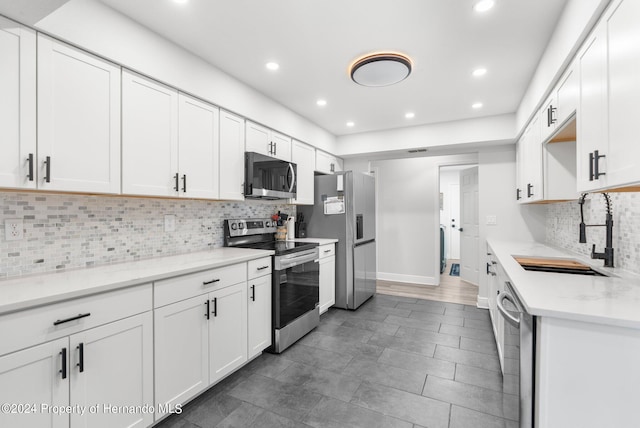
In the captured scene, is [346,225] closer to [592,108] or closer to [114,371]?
[592,108]

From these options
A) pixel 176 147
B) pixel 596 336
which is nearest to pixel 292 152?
pixel 176 147

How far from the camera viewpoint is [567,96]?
6.05 feet

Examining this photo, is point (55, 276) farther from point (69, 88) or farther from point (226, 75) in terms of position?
point (226, 75)

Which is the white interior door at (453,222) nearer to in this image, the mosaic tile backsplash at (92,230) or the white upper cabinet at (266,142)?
the white upper cabinet at (266,142)

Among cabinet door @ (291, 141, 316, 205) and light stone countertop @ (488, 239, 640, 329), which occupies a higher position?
cabinet door @ (291, 141, 316, 205)

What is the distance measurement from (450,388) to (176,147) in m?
2.70

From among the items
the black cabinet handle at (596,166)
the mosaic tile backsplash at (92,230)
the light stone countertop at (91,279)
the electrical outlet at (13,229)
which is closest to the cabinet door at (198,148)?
the mosaic tile backsplash at (92,230)

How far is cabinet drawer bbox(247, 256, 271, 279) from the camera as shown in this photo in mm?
2387

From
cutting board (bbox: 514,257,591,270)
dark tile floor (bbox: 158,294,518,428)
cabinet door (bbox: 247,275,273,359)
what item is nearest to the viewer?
dark tile floor (bbox: 158,294,518,428)

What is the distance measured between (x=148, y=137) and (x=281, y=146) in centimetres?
159

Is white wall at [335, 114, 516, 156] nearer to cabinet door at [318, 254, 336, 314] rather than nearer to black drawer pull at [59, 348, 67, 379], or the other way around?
cabinet door at [318, 254, 336, 314]

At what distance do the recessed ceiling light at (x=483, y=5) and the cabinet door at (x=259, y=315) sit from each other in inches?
95.9

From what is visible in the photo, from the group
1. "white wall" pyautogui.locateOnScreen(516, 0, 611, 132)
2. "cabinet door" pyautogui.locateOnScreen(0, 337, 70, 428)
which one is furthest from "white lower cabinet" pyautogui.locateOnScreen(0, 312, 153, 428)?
"white wall" pyautogui.locateOnScreen(516, 0, 611, 132)

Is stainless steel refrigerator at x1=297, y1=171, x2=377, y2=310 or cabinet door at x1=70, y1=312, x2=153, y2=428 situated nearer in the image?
cabinet door at x1=70, y1=312, x2=153, y2=428
